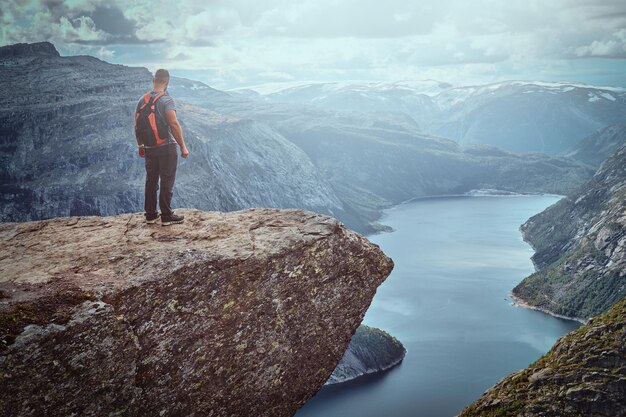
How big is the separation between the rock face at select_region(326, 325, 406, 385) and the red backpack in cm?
16268

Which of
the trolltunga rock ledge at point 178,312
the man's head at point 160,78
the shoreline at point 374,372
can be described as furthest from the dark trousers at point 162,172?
the shoreline at point 374,372

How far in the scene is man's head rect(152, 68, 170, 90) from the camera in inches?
750

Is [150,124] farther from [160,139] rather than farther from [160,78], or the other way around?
[160,78]

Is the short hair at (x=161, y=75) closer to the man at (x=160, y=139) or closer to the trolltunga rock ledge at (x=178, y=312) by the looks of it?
the man at (x=160, y=139)

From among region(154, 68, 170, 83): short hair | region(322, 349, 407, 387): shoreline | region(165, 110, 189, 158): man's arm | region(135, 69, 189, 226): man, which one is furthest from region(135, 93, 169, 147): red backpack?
region(322, 349, 407, 387): shoreline

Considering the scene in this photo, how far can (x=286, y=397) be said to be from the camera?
17047 mm

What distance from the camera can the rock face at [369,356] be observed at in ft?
581

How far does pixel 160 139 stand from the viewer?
19375mm

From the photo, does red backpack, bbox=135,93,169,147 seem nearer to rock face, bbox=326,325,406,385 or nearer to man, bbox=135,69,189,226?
man, bbox=135,69,189,226

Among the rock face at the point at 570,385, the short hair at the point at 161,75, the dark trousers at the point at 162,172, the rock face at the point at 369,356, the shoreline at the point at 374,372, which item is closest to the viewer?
the short hair at the point at 161,75

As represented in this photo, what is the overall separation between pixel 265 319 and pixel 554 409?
18233 mm

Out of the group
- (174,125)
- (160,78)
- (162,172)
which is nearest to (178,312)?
(162,172)

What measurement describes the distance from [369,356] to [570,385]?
153 m

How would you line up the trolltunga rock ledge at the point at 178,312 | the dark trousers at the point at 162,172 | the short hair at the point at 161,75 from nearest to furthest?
1. the trolltunga rock ledge at the point at 178,312
2. the short hair at the point at 161,75
3. the dark trousers at the point at 162,172
